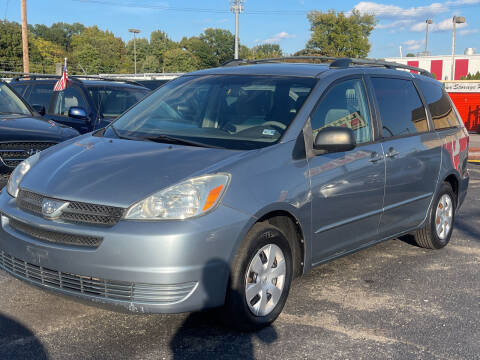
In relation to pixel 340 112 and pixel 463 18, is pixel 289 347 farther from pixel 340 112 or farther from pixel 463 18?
pixel 463 18

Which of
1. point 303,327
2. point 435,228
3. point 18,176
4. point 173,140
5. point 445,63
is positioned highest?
point 445,63

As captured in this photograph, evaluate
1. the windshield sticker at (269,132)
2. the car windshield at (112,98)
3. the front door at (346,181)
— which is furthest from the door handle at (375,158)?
the car windshield at (112,98)

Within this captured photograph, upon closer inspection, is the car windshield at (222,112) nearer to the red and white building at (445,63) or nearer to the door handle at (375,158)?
the door handle at (375,158)

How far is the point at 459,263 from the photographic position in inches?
222

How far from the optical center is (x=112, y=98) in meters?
10.0

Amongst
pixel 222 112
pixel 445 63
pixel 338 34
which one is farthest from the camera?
pixel 445 63

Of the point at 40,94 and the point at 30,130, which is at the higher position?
the point at 40,94

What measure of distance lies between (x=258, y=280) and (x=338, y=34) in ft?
235

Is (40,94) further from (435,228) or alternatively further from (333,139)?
(333,139)

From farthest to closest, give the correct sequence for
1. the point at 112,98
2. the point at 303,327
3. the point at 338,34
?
1. the point at 338,34
2. the point at 112,98
3. the point at 303,327

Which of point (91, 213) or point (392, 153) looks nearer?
point (91, 213)

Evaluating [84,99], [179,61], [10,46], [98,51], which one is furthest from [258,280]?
[98,51]

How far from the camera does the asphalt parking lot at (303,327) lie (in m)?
3.48

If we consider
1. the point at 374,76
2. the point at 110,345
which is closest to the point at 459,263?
the point at 374,76
